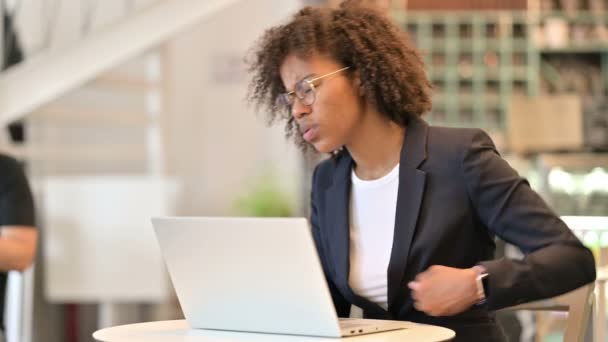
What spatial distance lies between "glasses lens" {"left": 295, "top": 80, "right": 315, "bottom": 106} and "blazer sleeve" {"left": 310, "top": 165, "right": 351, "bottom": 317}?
288 millimetres

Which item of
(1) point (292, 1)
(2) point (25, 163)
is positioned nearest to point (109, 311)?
(2) point (25, 163)

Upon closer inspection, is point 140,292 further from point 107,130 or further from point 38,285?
point 107,130

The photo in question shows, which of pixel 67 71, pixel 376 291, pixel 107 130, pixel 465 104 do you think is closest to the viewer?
pixel 376 291

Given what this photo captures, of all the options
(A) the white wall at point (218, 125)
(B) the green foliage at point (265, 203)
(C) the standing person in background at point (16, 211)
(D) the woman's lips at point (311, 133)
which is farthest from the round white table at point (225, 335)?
(A) the white wall at point (218, 125)

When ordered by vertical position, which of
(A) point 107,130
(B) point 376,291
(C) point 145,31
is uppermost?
(C) point 145,31

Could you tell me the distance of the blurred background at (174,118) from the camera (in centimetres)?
493

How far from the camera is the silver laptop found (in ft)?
4.58

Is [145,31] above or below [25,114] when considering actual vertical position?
above

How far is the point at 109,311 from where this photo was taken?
5.12 metres

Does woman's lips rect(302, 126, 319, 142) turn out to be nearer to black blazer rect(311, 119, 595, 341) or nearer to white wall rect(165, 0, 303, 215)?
black blazer rect(311, 119, 595, 341)

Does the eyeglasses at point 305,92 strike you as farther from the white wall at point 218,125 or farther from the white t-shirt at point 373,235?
the white wall at point 218,125

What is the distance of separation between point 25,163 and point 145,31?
932 mm

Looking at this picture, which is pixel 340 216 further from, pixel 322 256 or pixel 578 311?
pixel 578 311

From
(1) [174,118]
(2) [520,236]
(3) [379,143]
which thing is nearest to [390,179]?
(3) [379,143]
